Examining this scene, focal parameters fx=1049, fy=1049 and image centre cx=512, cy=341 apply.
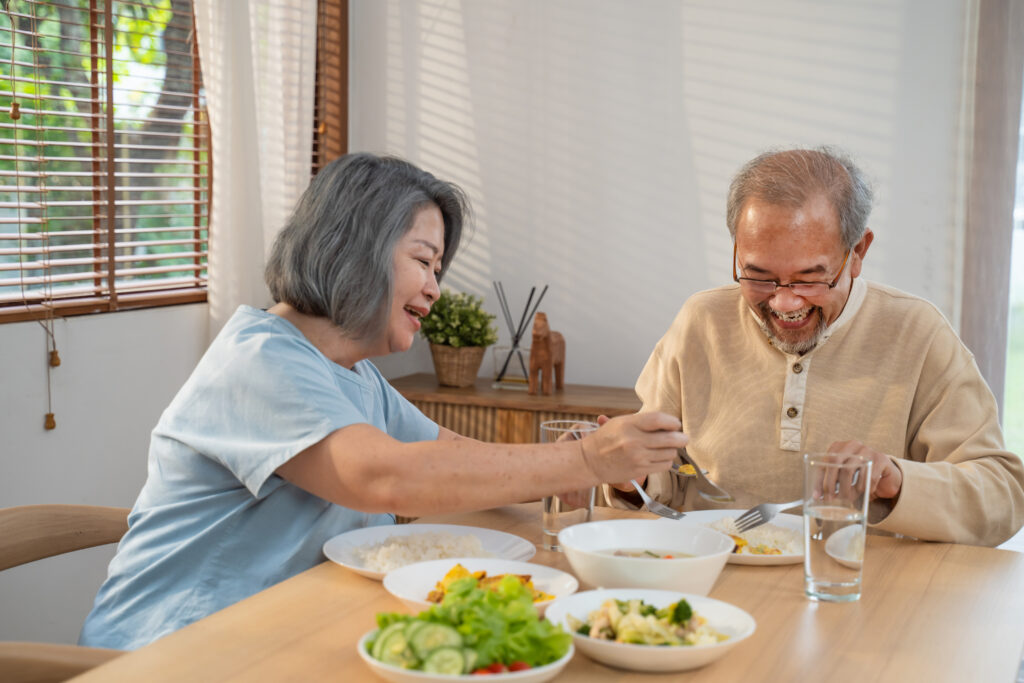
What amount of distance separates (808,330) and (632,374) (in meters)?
1.59

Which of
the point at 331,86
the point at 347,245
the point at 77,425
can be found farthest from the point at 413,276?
the point at 331,86

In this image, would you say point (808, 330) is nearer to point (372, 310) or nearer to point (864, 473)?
point (864, 473)

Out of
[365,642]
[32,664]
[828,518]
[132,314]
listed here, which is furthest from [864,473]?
[132,314]

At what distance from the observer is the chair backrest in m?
1.66

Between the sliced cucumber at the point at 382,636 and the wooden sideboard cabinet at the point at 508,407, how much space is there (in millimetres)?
2065

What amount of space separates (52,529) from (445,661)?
3.37 feet

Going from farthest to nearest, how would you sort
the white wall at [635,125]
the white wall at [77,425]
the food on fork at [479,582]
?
the white wall at [635,125]
the white wall at [77,425]
the food on fork at [479,582]

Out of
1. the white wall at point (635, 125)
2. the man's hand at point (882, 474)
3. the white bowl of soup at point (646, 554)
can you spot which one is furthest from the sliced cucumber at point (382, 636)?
the white wall at point (635, 125)

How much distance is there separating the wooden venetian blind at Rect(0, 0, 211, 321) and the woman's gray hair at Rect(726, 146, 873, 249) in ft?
5.74

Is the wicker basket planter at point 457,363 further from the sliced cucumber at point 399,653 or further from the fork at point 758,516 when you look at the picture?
the sliced cucumber at point 399,653

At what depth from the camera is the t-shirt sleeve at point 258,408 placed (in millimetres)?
1433

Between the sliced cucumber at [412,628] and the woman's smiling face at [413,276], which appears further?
the woman's smiling face at [413,276]

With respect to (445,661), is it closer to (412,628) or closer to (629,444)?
(412,628)

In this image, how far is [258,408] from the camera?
146 cm
